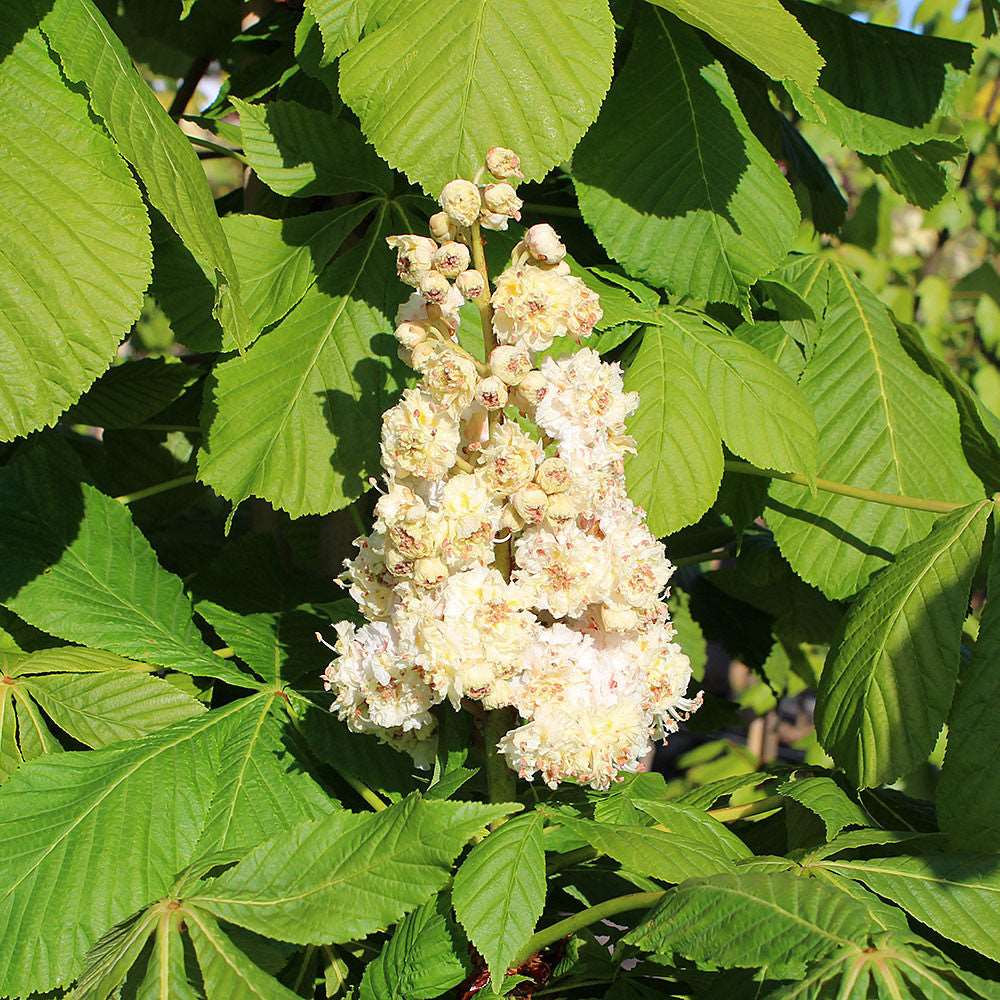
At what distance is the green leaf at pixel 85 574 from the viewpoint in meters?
1.37

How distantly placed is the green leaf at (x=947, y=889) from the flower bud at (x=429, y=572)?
1.61 feet

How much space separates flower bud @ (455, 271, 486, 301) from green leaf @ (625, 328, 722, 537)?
332 millimetres

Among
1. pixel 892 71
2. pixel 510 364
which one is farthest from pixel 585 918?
pixel 892 71

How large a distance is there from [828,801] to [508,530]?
504mm

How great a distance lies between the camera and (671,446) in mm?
1324

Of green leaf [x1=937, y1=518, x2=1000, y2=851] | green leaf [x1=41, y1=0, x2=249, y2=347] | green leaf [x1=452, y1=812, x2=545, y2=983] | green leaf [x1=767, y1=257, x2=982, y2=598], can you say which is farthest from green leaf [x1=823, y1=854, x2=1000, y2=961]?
green leaf [x1=41, y1=0, x2=249, y2=347]

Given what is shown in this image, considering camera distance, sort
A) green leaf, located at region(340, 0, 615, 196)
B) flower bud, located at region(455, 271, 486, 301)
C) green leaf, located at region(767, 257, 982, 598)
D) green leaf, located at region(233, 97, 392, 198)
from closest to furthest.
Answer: flower bud, located at region(455, 271, 486, 301), green leaf, located at region(340, 0, 615, 196), green leaf, located at region(233, 97, 392, 198), green leaf, located at region(767, 257, 982, 598)

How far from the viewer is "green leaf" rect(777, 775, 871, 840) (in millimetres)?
1251

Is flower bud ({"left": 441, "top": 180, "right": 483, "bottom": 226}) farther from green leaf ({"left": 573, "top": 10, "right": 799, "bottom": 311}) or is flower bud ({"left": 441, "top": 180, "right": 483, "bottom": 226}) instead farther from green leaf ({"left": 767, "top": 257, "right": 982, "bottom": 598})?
green leaf ({"left": 767, "top": 257, "right": 982, "bottom": 598})

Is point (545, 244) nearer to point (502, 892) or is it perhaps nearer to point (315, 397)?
point (315, 397)

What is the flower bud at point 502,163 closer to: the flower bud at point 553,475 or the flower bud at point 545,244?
the flower bud at point 545,244

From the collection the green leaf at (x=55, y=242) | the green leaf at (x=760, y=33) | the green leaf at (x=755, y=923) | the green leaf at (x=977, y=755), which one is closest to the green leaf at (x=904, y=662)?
the green leaf at (x=977, y=755)

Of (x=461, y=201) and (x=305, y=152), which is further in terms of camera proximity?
(x=305, y=152)

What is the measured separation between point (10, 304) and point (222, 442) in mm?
337
